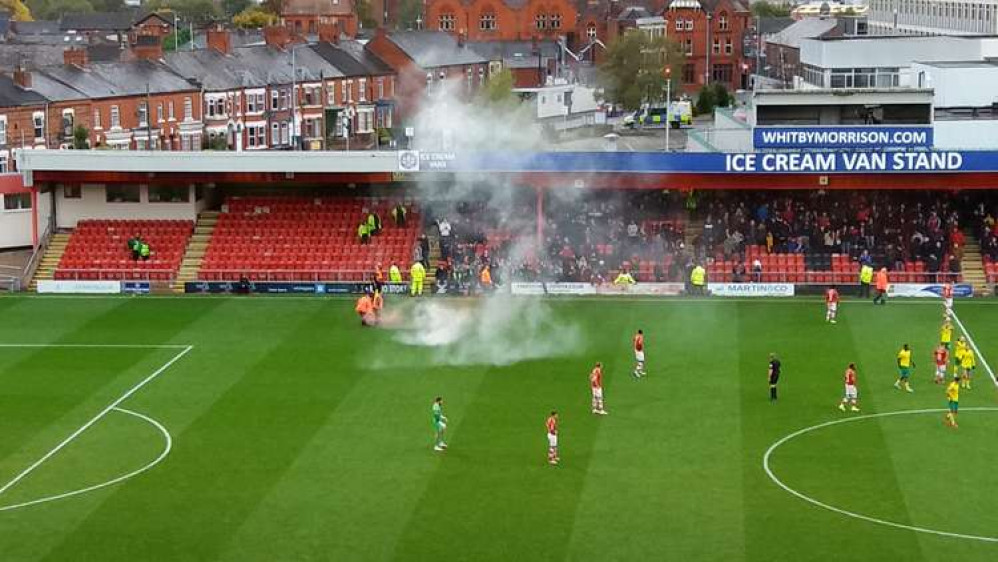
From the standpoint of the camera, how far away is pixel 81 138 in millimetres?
94125

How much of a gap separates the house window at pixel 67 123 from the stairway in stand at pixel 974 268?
53.0 metres

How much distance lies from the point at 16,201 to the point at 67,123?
24.5 meters

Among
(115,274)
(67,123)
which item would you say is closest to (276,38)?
(67,123)

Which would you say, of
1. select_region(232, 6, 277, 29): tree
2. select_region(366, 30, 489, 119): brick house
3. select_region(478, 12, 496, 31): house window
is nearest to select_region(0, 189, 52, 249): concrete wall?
select_region(366, 30, 489, 119): brick house

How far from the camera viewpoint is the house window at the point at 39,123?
96.4 meters

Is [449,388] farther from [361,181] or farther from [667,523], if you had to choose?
[361,181]

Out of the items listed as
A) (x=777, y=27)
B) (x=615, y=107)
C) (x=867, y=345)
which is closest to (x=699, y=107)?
(x=615, y=107)

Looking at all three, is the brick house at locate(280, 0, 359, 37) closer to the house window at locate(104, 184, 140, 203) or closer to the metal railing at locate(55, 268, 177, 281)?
the house window at locate(104, 184, 140, 203)

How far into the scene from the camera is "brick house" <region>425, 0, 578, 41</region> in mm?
176625

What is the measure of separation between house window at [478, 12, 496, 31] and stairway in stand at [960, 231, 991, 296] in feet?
374

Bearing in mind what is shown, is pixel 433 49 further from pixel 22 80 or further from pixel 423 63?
pixel 22 80

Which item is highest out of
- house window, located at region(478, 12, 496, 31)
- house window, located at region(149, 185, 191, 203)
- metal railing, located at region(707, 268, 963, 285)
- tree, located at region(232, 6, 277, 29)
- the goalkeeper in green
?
tree, located at region(232, 6, 277, 29)

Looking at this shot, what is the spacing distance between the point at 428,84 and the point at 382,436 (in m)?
92.5

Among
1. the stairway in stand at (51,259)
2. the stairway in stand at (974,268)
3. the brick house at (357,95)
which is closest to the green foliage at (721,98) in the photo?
the brick house at (357,95)
